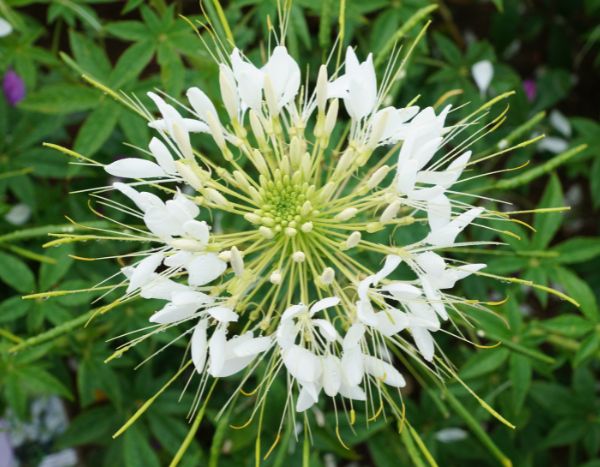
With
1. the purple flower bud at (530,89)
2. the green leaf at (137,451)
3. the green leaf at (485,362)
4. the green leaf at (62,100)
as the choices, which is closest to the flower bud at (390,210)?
the green leaf at (485,362)

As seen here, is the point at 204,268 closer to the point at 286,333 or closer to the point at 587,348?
the point at 286,333

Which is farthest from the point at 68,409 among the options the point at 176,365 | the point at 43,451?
the point at 176,365

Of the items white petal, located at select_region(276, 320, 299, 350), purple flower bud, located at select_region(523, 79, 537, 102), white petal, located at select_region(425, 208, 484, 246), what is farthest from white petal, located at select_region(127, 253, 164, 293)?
purple flower bud, located at select_region(523, 79, 537, 102)

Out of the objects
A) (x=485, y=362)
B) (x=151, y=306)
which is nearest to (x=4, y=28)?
(x=151, y=306)

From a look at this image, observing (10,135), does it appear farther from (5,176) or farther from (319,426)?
(319,426)

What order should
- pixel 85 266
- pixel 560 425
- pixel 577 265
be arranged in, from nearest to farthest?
pixel 85 266
pixel 560 425
pixel 577 265

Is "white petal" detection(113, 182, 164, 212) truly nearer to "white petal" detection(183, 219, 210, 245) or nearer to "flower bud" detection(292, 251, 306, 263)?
"white petal" detection(183, 219, 210, 245)

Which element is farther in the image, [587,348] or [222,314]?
[587,348]
